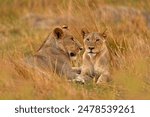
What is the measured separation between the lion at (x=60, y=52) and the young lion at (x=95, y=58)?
17 cm

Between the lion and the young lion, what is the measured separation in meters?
0.17

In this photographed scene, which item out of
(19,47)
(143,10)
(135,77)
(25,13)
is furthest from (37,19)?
(135,77)

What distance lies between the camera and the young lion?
443 inches

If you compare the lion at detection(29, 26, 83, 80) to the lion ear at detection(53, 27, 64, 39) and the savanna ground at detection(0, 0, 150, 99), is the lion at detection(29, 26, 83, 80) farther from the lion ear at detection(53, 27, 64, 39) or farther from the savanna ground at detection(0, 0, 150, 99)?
the savanna ground at detection(0, 0, 150, 99)

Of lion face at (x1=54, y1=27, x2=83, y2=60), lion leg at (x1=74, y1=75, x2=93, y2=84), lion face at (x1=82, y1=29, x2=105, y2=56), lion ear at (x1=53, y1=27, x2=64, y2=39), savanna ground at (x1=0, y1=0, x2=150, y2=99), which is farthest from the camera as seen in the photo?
lion face at (x1=54, y1=27, x2=83, y2=60)

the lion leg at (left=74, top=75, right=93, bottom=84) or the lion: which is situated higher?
the lion

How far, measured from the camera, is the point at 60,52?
11.6m

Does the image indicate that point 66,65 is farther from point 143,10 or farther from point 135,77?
point 143,10

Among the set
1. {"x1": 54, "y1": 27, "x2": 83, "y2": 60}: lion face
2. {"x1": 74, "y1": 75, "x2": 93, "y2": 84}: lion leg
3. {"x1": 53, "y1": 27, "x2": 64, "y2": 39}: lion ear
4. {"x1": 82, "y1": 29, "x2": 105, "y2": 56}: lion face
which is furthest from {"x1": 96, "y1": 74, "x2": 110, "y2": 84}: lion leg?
{"x1": 53, "y1": 27, "x2": 64, "y2": 39}: lion ear

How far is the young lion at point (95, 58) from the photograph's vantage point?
1125 centimetres

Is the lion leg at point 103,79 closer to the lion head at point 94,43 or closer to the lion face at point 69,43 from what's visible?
the lion head at point 94,43

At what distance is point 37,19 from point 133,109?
1070 centimetres

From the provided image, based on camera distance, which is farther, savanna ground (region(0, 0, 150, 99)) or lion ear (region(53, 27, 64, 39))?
lion ear (region(53, 27, 64, 39))

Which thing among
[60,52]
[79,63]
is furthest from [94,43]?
[79,63]
